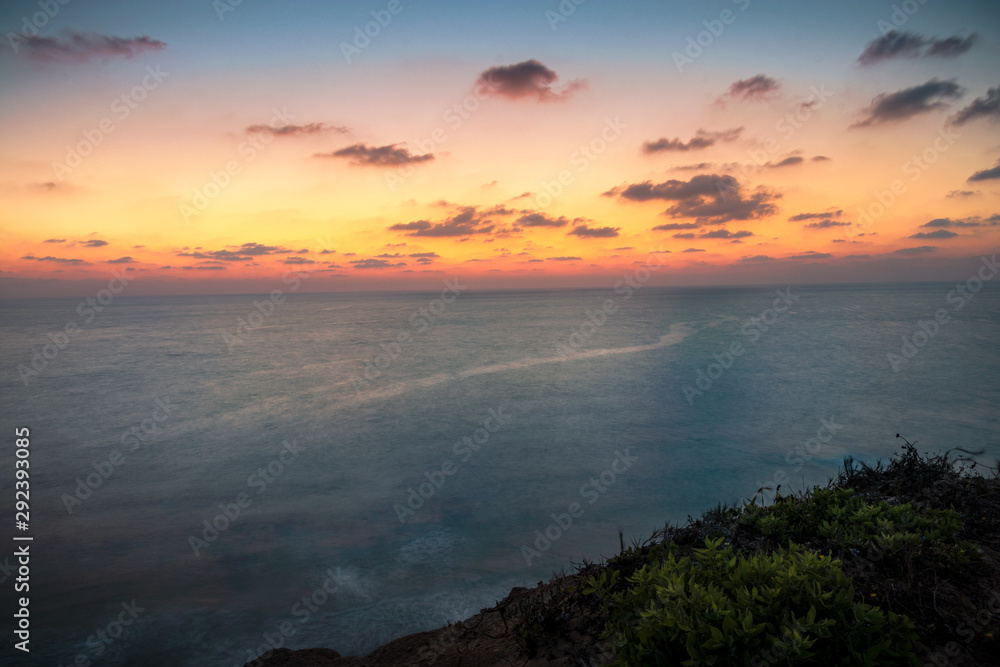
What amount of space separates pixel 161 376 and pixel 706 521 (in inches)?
1064

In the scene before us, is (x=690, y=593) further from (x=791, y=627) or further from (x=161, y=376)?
(x=161, y=376)

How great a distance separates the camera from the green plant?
2846 mm

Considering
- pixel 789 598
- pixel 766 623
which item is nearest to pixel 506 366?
pixel 789 598

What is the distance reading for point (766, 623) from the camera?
2875mm

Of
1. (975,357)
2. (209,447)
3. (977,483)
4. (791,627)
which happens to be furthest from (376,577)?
(975,357)

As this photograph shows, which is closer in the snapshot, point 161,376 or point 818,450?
point 818,450

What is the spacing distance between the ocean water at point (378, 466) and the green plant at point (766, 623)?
4485 millimetres

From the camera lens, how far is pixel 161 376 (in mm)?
24453

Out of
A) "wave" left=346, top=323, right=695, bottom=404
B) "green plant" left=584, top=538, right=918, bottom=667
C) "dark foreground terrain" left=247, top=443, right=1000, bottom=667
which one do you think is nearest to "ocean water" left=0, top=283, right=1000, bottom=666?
"wave" left=346, top=323, right=695, bottom=404

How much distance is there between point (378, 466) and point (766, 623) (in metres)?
11.1

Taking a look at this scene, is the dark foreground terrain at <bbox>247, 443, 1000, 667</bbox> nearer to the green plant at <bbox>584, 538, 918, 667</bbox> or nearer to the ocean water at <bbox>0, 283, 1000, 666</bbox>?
the green plant at <bbox>584, 538, 918, 667</bbox>

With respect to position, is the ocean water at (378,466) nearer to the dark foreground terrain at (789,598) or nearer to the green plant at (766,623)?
the dark foreground terrain at (789,598)

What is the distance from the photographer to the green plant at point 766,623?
9.34 feet

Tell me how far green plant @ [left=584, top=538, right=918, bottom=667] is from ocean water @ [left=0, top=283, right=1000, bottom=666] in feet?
14.7
